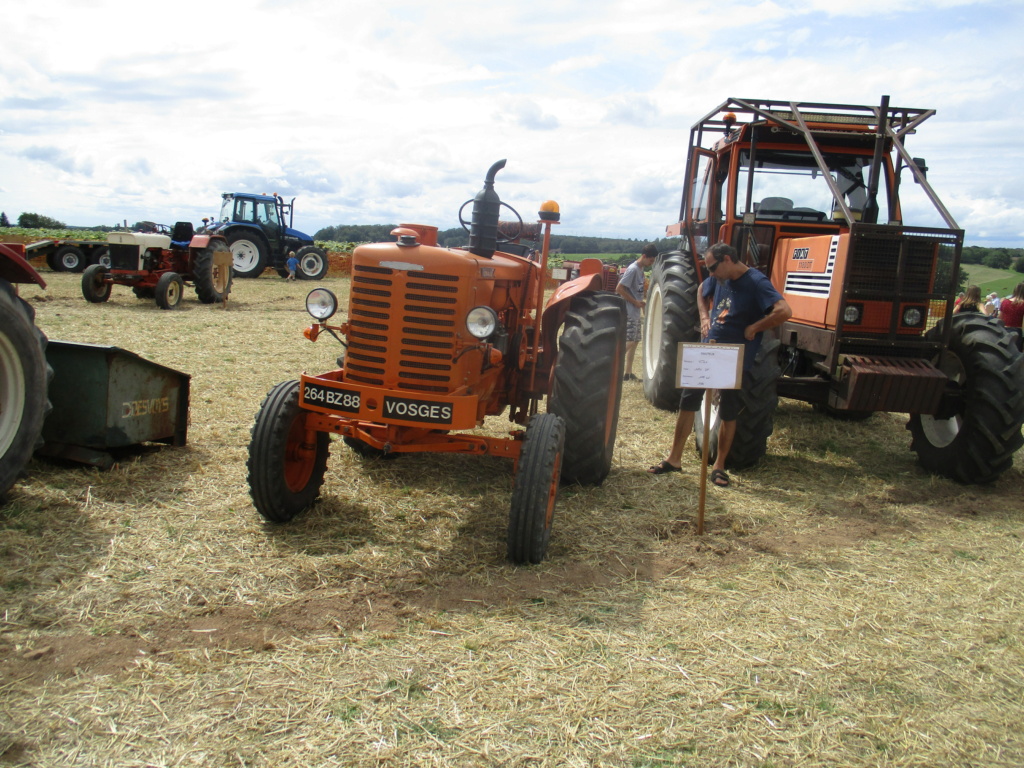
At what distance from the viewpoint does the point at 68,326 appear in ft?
34.1

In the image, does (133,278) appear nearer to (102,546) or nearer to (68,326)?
(68,326)

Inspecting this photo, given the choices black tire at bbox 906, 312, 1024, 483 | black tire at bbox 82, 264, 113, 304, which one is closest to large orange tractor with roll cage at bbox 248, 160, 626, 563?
black tire at bbox 906, 312, 1024, 483

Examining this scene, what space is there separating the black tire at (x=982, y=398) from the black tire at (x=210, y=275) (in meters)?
12.0

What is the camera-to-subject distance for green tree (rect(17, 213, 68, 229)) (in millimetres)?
37562

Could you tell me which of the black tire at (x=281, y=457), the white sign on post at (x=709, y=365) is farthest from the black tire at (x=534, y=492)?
the black tire at (x=281, y=457)

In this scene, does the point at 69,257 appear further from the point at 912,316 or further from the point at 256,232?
the point at 912,316

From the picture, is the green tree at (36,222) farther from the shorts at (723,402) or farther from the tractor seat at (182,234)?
the shorts at (723,402)

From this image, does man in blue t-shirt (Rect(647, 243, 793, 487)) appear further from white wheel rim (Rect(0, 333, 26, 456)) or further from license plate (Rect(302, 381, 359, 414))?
white wheel rim (Rect(0, 333, 26, 456))

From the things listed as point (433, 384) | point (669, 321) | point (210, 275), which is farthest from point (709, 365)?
point (210, 275)

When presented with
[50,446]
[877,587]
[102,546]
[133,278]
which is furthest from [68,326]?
[877,587]

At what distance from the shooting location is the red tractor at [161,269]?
1300cm

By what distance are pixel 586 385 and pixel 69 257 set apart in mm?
17965

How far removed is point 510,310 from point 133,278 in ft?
34.8

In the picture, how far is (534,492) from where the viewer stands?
11.6ft
